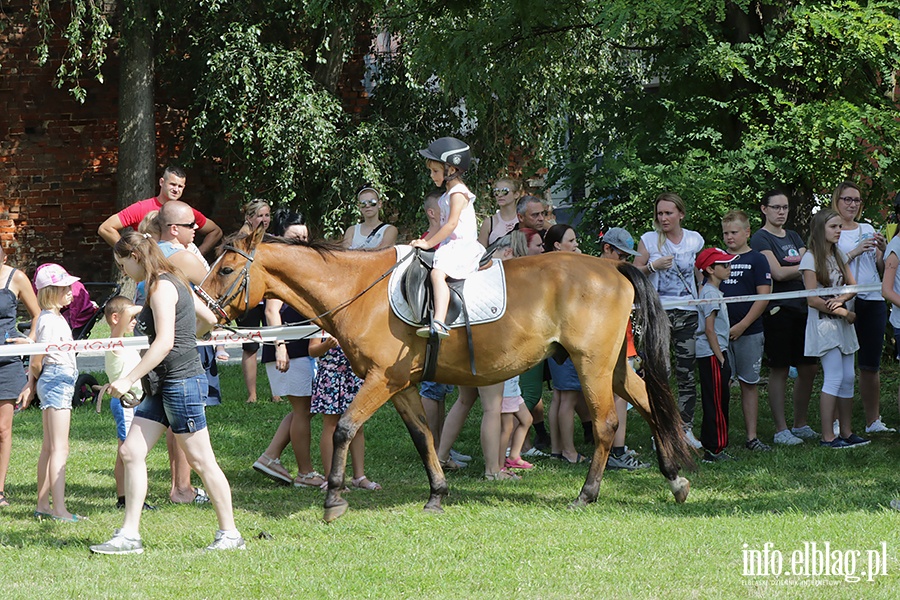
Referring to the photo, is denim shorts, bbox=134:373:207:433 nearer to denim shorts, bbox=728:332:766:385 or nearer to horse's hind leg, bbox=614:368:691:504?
horse's hind leg, bbox=614:368:691:504

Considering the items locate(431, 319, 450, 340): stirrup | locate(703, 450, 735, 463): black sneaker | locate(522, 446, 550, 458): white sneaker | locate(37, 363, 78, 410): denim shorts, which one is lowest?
locate(522, 446, 550, 458): white sneaker

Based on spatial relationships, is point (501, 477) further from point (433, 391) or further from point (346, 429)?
point (346, 429)

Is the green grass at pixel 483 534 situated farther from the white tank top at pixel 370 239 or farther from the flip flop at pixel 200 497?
the white tank top at pixel 370 239

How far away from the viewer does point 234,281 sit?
6.93 m

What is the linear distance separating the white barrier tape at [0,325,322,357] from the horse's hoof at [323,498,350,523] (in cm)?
132

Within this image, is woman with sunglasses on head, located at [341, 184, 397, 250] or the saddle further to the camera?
woman with sunglasses on head, located at [341, 184, 397, 250]

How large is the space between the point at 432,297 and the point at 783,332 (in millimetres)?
3837

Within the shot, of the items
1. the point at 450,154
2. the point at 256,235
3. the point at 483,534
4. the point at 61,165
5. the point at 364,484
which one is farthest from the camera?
the point at 61,165

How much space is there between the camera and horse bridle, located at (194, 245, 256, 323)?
6.89 meters

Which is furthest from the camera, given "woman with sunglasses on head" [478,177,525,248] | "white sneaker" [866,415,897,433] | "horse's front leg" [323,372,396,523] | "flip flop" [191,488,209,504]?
"woman with sunglasses on head" [478,177,525,248]

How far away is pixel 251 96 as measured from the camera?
16719 mm

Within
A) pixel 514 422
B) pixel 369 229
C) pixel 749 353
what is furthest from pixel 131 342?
pixel 749 353

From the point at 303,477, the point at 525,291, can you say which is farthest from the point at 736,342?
the point at 303,477

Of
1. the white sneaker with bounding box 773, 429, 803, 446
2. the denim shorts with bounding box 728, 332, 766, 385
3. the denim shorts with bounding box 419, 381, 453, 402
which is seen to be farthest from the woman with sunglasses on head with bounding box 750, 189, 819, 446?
the denim shorts with bounding box 419, 381, 453, 402
